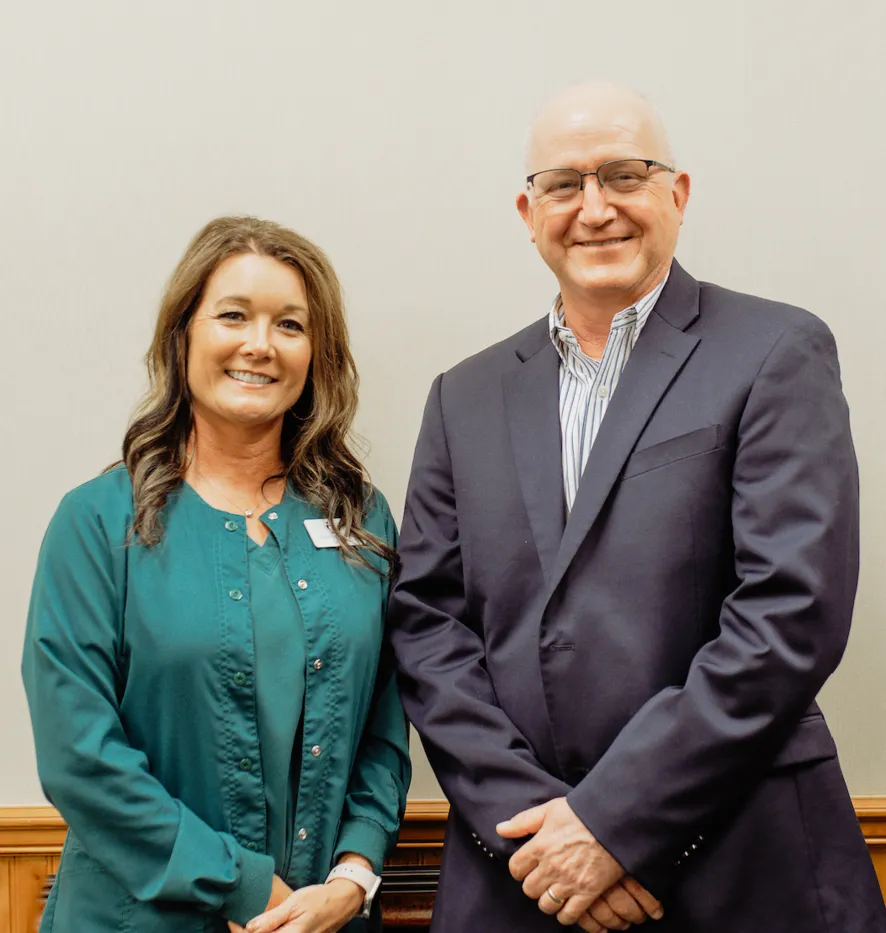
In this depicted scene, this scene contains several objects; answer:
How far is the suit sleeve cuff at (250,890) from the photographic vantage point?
1.60 meters

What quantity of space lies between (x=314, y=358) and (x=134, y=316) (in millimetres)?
626

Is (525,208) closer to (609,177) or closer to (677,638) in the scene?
(609,177)

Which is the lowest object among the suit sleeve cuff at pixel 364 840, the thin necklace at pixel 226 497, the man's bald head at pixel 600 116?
the suit sleeve cuff at pixel 364 840

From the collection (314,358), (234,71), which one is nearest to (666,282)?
(314,358)

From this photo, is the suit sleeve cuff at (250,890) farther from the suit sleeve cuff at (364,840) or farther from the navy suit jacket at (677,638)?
the navy suit jacket at (677,638)

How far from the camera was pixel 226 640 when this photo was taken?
166 centimetres

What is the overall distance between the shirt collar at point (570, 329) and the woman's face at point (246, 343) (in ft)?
1.53

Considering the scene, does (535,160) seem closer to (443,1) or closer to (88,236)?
(443,1)

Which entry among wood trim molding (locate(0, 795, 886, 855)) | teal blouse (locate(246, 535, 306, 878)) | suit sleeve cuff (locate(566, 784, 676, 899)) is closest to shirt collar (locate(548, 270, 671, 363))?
teal blouse (locate(246, 535, 306, 878))

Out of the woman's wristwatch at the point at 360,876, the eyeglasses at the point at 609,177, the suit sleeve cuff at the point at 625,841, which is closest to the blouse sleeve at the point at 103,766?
the woman's wristwatch at the point at 360,876

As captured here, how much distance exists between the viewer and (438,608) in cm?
180

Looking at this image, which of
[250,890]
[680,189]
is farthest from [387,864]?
[680,189]

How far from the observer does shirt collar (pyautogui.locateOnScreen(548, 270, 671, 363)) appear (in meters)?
1.72

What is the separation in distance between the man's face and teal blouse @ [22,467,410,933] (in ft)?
2.29
